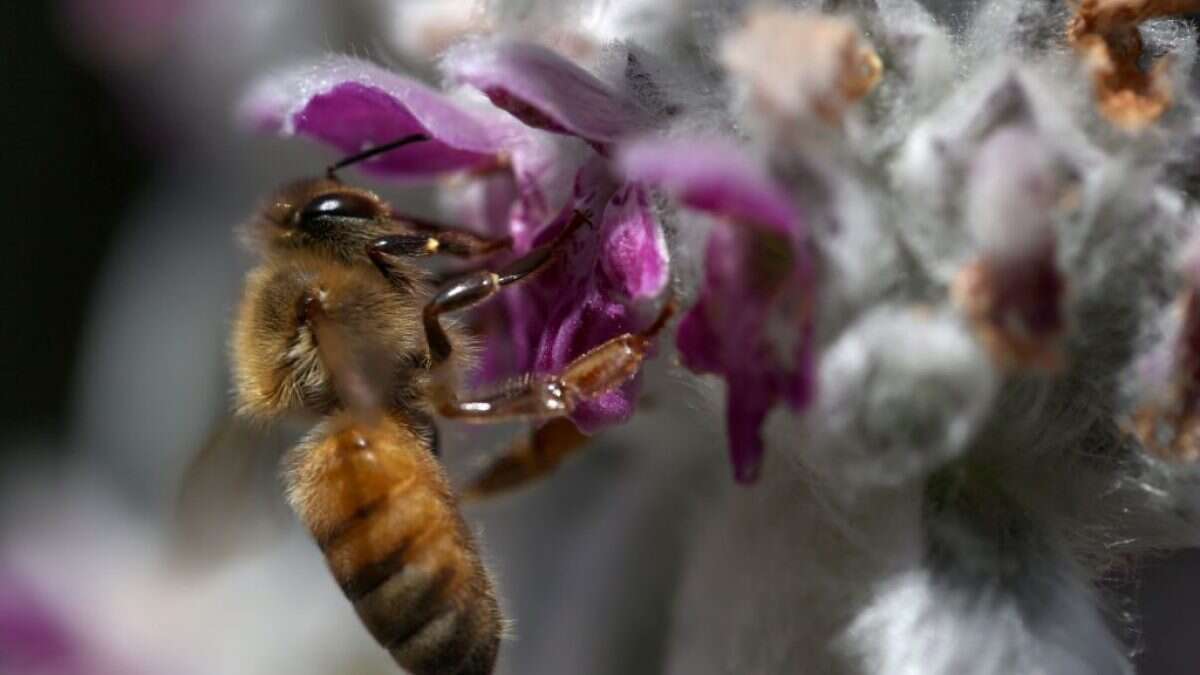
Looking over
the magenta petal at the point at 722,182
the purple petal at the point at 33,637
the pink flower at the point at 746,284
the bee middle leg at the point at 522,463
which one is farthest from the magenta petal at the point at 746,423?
the purple petal at the point at 33,637

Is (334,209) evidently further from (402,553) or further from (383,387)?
(402,553)

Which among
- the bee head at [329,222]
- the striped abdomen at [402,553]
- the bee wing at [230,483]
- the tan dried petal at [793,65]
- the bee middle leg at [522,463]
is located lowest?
the bee wing at [230,483]

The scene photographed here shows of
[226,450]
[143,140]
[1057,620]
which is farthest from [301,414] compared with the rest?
[143,140]

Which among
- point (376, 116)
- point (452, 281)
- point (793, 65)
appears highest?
point (793, 65)

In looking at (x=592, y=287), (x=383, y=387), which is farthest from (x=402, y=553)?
(x=592, y=287)

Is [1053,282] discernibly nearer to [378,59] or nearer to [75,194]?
[378,59]

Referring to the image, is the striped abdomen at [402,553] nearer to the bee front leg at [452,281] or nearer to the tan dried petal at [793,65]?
the bee front leg at [452,281]
